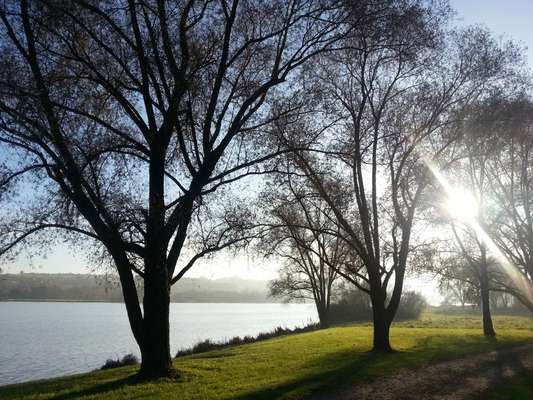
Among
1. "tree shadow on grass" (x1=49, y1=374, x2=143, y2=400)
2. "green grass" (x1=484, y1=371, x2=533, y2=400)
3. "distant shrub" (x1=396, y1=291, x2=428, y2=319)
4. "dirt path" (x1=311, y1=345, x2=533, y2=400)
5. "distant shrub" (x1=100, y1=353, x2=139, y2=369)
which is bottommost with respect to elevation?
"distant shrub" (x1=100, y1=353, x2=139, y2=369)

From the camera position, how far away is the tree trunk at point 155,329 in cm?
1523

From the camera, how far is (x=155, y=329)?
50.4 ft

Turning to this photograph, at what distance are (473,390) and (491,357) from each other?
7144 millimetres

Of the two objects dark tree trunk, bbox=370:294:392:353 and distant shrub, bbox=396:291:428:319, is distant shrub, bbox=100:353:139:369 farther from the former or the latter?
distant shrub, bbox=396:291:428:319

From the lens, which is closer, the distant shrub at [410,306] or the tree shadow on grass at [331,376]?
the tree shadow on grass at [331,376]

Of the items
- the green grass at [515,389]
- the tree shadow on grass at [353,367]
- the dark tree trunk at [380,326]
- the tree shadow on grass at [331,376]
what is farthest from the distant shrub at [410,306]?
the green grass at [515,389]

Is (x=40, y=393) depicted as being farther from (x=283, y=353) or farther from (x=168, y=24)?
(x=168, y=24)

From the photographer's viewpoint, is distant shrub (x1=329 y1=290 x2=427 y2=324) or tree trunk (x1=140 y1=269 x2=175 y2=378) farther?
distant shrub (x1=329 y1=290 x2=427 y2=324)

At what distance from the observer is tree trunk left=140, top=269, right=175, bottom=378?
1523 cm

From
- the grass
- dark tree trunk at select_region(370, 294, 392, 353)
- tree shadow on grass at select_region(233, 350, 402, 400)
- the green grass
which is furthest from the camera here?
dark tree trunk at select_region(370, 294, 392, 353)

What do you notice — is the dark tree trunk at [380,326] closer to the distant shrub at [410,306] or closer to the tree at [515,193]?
the tree at [515,193]

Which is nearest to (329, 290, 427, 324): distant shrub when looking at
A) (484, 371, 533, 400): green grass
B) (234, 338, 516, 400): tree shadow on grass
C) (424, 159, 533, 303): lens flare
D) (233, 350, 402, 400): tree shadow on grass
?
(424, 159, 533, 303): lens flare

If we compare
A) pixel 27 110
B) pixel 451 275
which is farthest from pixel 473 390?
pixel 451 275

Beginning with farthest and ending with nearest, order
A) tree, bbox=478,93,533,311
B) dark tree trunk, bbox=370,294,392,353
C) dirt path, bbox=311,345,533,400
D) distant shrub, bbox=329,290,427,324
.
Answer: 1. distant shrub, bbox=329,290,427,324
2. tree, bbox=478,93,533,311
3. dark tree trunk, bbox=370,294,392,353
4. dirt path, bbox=311,345,533,400
